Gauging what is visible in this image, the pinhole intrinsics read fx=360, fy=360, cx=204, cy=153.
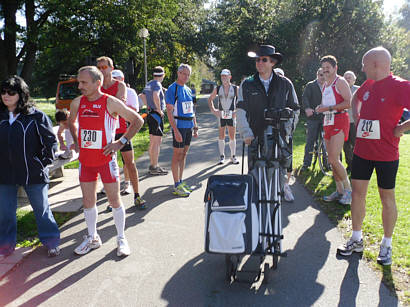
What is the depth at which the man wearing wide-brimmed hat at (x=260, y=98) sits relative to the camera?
3811 millimetres

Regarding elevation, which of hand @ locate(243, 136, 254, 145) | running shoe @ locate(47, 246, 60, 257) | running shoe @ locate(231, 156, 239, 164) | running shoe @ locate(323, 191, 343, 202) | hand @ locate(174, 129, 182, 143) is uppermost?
hand @ locate(243, 136, 254, 145)

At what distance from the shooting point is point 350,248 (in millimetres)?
3930

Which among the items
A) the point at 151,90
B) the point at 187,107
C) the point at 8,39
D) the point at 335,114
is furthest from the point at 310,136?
the point at 8,39

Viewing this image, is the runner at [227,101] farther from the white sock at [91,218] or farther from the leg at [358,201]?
the white sock at [91,218]

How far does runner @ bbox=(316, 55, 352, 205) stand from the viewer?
5184 mm

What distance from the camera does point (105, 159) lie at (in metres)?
3.86

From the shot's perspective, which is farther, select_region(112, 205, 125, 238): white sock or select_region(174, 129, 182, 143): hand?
select_region(174, 129, 182, 143): hand

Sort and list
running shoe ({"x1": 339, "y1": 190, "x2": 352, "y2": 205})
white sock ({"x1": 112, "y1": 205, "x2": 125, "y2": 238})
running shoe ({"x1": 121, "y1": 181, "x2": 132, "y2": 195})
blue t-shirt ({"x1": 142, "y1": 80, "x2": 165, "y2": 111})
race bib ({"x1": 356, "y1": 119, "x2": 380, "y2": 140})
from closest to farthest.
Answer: race bib ({"x1": 356, "y1": 119, "x2": 380, "y2": 140}), white sock ({"x1": 112, "y1": 205, "x2": 125, "y2": 238}), running shoe ({"x1": 339, "y1": 190, "x2": 352, "y2": 205}), running shoe ({"x1": 121, "y1": 181, "x2": 132, "y2": 195}), blue t-shirt ({"x1": 142, "y1": 80, "x2": 165, "y2": 111})

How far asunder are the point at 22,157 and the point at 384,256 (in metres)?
3.93

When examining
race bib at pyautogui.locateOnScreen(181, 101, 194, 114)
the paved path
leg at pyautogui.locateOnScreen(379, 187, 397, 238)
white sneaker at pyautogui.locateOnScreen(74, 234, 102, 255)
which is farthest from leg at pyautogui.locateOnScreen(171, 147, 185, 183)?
leg at pyautogui.locateOnScreen(379, 187, 397, 238)

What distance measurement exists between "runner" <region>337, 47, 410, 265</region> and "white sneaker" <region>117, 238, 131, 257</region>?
2.37m

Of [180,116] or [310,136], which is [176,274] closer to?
[180,116]

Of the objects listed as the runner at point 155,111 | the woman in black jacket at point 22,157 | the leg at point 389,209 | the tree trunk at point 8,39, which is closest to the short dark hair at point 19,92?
the woman in black jacket at point 22,157

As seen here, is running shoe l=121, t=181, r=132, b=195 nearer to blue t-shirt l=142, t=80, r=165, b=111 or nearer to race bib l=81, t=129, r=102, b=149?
blue t-shirt l=142, t=80, r=165, b=111
